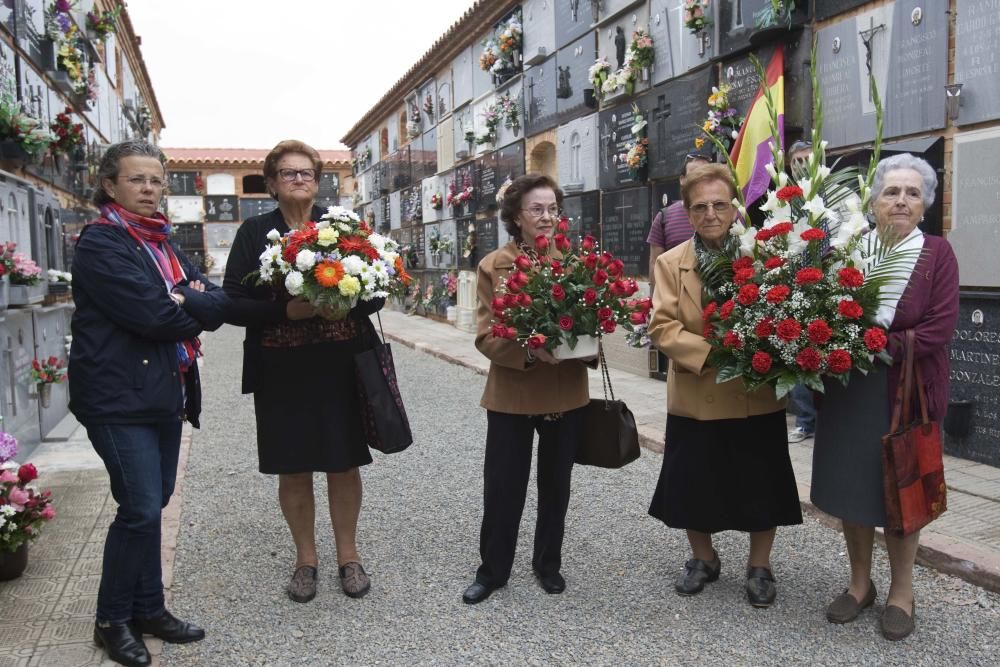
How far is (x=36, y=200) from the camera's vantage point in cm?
724

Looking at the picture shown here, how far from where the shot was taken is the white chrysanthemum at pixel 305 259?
9.40ft

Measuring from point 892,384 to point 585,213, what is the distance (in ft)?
26.1

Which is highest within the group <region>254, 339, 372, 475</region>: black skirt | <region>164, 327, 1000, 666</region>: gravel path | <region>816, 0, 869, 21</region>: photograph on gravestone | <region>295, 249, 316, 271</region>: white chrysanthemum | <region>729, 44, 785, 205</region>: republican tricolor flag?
<region>816, 0, 869, 21</region>: photograph on gravestone

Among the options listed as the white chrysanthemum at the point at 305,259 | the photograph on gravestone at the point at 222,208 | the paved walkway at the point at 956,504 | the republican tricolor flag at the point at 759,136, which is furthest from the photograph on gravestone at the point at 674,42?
the photograph on gravestone at the point at 222,208

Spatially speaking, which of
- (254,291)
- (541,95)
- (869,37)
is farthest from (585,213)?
(254,291)

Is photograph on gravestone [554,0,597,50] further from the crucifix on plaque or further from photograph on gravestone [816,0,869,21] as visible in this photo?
the crucifix on plaque

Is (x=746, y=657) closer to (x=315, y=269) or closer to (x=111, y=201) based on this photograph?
(x=315, y=269)

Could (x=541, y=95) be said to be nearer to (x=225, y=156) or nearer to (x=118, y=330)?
(x=118, y=330)

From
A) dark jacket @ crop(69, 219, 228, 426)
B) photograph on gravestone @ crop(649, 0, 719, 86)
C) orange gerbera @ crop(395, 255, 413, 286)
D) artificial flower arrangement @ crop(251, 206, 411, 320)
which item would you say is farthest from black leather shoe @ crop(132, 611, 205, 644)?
photograph on gravestone @ crop(649, 0, 719, 86)

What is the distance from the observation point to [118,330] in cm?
270

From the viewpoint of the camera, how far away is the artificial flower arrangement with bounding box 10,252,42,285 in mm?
5773

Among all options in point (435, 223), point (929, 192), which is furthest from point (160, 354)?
point (435, 223)

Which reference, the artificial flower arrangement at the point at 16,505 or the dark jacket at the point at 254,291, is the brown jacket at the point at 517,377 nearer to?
A: the dark jacket at the point at 254,291

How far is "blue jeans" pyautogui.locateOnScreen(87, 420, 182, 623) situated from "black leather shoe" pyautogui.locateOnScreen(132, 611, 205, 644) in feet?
0.39
